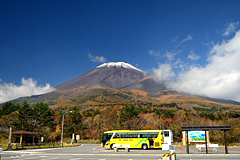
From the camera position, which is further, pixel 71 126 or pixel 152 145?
pixel 71 126

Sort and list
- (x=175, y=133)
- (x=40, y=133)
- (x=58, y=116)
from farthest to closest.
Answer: (x=58, y=116) < (x=40, y=133) < (x=175, y=133)

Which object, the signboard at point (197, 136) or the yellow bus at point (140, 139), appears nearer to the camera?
the signboard at point (197, 136)

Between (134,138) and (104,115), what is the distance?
41.8 meters

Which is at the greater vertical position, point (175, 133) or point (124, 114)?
point (124, 114)

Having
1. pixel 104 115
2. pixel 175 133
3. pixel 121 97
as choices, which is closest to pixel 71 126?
pixel 104 115

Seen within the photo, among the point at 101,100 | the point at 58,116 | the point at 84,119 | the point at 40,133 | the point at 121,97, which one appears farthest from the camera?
the point at 121,97

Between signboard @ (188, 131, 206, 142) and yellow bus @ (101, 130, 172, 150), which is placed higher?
signboard @ (188, 131, 206, 142)

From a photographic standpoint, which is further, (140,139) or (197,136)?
(140,139)

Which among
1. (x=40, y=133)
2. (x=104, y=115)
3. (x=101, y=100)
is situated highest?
(x=101, y=100)

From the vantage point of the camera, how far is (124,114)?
59062 mm

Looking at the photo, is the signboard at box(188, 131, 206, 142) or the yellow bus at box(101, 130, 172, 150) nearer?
the signboard at box(188, 131, 206, 142)

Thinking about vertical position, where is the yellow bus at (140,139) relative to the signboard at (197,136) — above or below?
below

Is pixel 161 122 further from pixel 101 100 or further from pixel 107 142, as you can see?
pixel 101 100

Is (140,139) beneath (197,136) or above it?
beneath
